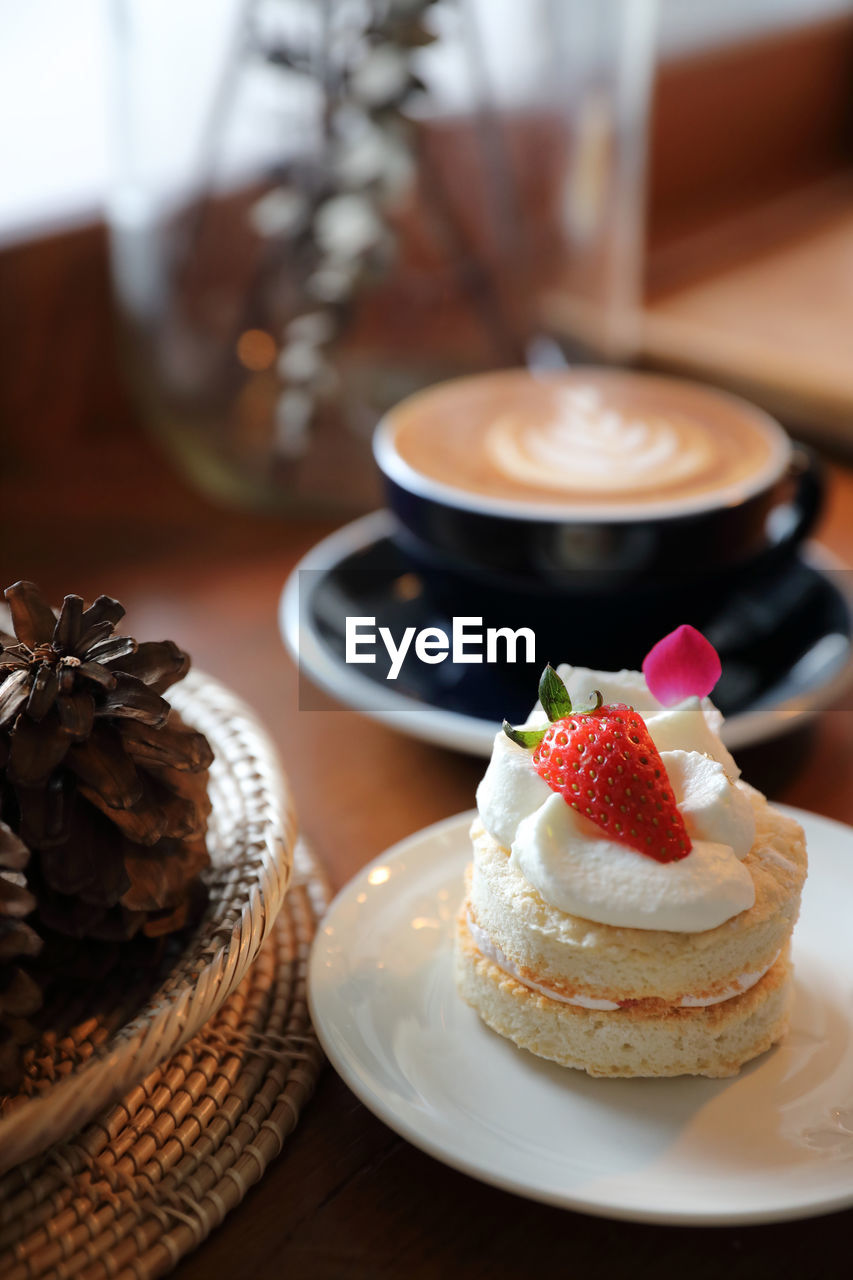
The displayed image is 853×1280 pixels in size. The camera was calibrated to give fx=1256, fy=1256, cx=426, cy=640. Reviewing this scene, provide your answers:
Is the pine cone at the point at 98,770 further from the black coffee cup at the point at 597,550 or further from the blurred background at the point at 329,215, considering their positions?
the blurred background at the point at 329,215

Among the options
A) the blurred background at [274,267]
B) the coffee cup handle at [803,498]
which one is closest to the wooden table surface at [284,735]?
the blurred background at [274,267]

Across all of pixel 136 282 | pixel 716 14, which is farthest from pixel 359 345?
pixel 716 14

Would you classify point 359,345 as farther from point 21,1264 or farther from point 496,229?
point 21,1264

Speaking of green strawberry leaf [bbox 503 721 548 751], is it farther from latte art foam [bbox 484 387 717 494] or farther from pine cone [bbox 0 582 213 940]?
latte art foam [bbox 484 387 717 494]

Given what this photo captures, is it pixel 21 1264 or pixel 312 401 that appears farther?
pixel 312 401

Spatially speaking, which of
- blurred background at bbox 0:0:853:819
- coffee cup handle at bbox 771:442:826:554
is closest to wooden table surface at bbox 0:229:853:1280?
blurred background at bbox 0:0:853:819

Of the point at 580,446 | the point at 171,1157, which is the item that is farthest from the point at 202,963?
the point at 580,446

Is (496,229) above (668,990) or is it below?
above
